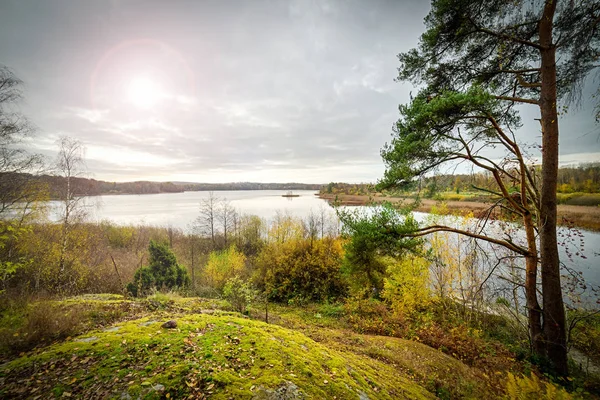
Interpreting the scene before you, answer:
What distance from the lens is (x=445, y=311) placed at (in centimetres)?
1332

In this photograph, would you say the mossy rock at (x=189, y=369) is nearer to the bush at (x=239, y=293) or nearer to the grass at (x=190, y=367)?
the grass at (x=190, y=367)

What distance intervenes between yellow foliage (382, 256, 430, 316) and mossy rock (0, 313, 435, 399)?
9.99 metres

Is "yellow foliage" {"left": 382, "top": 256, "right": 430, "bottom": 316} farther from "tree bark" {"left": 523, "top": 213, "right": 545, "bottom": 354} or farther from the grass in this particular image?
the grass

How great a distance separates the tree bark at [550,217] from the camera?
499 centimetres

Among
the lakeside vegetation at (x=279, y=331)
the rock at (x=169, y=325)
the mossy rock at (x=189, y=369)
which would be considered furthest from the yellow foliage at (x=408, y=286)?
the rock at (x=169, y=325)

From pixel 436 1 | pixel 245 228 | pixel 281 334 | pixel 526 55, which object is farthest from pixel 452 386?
pixel 245 228

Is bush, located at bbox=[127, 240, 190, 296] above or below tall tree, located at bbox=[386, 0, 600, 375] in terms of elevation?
below

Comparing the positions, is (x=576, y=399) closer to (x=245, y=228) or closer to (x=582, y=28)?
(x=582, y=28)

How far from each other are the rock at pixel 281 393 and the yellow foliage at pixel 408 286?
1204 cm

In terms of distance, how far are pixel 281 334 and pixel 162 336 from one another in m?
2.14

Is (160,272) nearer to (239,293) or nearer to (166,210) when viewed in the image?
(239,293)

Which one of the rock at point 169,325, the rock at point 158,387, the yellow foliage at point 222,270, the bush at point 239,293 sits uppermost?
the rock at point 158,387

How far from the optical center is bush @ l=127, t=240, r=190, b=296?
14.9 m

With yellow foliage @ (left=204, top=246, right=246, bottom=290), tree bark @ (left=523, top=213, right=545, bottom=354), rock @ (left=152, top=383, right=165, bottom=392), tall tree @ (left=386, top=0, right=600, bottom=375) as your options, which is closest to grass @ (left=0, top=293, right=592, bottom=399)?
rock @ (left=152, top=383, right=165, bottom=392)
